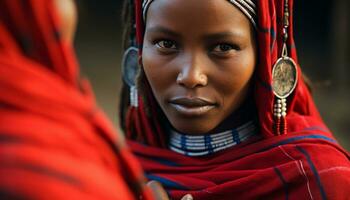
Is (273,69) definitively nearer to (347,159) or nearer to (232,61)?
(232,61)

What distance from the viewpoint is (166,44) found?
225cm

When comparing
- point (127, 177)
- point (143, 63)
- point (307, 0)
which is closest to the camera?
Answer: point (127, 177)

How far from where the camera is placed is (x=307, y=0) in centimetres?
732

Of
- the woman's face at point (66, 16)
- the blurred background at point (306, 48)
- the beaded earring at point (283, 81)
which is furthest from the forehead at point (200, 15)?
the blurred background at point (306, 48)

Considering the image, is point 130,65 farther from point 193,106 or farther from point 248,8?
point 248,8

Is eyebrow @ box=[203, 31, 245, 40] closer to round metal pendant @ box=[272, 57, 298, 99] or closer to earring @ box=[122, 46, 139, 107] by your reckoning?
round metal pendant @ box=[272, 57, 298, 99]

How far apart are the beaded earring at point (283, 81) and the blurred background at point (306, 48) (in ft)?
14.6

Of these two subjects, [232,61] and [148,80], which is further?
[148,80]

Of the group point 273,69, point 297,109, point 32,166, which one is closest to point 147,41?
point 273,69

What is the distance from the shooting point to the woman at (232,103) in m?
2.17

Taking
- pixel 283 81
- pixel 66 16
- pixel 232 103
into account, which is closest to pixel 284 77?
pixel 283 81

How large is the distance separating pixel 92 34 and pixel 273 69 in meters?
5.65

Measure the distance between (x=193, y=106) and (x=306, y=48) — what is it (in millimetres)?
5497

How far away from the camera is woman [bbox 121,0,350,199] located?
2.17 metres
